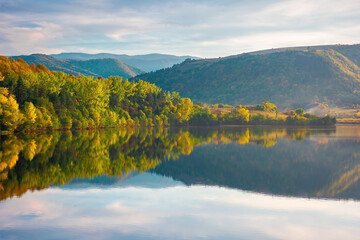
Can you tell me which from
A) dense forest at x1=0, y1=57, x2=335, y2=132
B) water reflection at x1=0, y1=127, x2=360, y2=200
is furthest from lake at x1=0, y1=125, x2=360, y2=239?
dense forest at x1=0, y1=57, x2=335, y2=132

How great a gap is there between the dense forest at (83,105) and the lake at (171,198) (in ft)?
146

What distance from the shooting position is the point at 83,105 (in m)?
124

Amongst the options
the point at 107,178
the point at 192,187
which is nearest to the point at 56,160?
the point at 107,178

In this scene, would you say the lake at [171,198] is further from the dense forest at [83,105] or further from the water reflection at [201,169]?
the dense forest at [83,105]

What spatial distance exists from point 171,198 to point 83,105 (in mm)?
101536

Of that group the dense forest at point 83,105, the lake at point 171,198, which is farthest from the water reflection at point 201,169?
the dense forest at point 83,105

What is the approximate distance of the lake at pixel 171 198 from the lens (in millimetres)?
19562

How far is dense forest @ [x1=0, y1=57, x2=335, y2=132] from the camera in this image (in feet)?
291

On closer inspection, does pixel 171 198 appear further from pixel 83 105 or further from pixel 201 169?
pixel 83 105

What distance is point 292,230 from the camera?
19.8 m

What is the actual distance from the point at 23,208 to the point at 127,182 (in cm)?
1075

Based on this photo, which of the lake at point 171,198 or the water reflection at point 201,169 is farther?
the water reflection at point 201,169

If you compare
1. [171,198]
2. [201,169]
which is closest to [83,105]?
[201,169]

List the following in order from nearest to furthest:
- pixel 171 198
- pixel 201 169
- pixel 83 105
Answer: pixel 171 198 < pixel 201 169 < pixel 83 105
